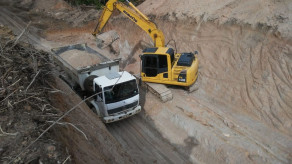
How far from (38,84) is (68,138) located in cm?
141

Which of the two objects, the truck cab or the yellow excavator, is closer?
the truck cab

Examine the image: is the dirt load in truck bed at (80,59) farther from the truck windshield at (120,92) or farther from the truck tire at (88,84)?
the truck windshield at (120,92)

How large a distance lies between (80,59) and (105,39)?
6.39m

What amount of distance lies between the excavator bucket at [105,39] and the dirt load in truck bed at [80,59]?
5161mm

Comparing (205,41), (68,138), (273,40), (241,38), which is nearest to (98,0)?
(205,41)

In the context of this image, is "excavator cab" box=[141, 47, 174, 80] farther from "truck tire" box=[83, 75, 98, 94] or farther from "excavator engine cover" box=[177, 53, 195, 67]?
"truck tire" box=[83, 75, 98, 94]

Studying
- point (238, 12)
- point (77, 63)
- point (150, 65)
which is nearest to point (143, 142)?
point (150, 65)

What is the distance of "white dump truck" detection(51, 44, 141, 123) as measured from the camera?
8.86 metres

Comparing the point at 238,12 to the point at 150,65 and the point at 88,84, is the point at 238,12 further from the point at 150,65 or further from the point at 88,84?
the point at 88,84

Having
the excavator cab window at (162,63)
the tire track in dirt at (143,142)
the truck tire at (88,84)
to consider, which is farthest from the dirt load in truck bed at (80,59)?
the tire track in dirt at (143,142)

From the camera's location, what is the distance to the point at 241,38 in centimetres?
1184

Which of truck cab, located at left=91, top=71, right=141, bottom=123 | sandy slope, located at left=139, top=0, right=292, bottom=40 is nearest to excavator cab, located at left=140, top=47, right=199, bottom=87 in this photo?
truck cab, located at left=91, top=71, right=141, bottom=123

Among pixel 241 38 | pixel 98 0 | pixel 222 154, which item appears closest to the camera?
pixel 222 154

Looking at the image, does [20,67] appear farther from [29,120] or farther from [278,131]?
[278,131]
